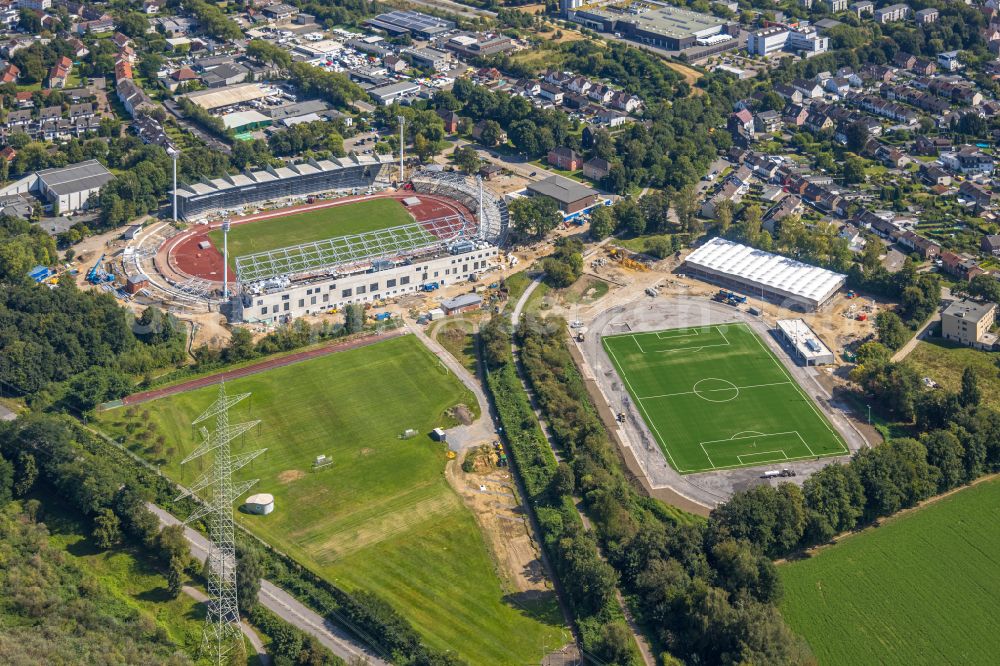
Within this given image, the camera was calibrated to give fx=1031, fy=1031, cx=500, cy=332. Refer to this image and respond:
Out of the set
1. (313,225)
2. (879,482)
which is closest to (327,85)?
(313,225)

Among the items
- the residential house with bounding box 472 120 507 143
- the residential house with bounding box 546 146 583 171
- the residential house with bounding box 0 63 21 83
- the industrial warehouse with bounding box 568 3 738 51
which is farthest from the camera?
the industrial warehouse with bounding box 568 3 738 51

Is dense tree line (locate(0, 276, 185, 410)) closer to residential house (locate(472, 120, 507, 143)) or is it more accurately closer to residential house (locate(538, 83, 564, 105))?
residential house (locate(472, 120, 507, 143))

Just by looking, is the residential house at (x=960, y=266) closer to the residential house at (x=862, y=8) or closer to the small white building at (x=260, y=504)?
the small white building at (x=260, y=504)

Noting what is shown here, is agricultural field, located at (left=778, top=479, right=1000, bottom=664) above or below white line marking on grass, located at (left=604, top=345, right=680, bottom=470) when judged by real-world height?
above

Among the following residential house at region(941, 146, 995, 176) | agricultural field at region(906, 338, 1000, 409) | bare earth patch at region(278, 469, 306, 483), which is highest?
residential house at region(941, 146, 995, 176)

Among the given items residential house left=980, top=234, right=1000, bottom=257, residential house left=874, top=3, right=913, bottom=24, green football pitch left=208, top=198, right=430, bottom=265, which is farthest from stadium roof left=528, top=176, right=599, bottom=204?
residential house left=874, top=3, right=913, bottom=24

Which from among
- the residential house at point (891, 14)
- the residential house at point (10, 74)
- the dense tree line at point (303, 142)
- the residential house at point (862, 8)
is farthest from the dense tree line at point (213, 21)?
the residential house at point (891, 14)

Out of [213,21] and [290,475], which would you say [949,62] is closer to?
[213,21]

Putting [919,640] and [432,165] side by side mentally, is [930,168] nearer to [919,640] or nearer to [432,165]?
[432,165]
